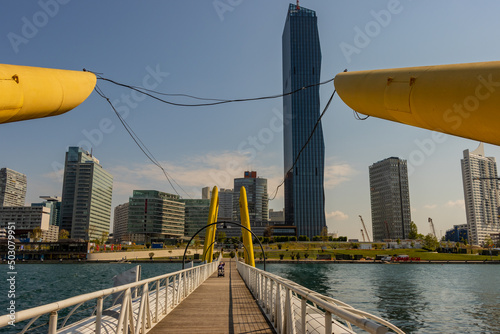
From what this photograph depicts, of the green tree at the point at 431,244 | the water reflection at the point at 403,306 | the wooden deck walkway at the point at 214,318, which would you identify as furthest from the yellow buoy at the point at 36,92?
the green tree at the point at 431,244

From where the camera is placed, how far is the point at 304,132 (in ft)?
586

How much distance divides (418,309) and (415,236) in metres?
138

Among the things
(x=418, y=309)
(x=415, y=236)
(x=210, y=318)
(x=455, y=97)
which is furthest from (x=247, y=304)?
(x=415, y=236)

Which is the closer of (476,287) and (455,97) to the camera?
(455,97)

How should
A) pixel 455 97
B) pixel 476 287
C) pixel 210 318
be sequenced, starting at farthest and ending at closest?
pixel 476 287 < pixel 210 318 < pixel 455 97

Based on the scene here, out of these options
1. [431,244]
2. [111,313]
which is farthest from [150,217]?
[111,313]

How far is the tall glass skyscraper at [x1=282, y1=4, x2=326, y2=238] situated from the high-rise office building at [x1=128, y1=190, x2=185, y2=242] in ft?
207

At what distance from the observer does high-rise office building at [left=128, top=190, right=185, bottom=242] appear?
18150 cm

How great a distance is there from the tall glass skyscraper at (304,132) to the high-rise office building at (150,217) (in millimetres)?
63176

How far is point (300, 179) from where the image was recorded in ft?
579

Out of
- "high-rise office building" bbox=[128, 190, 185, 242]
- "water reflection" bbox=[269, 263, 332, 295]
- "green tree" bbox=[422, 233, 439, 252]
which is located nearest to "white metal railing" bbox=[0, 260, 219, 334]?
"water reflection" bbox=[269, 263, 332, 295]

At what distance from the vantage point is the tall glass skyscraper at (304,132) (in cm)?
17525

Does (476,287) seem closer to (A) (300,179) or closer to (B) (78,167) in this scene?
(A) (300,179)

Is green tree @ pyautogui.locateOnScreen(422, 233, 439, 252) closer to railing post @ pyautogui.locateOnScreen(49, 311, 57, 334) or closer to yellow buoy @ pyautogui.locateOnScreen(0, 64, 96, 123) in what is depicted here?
yellow buoy @ pyautogui.locateOnScreen(0, 64, 96, 123)
